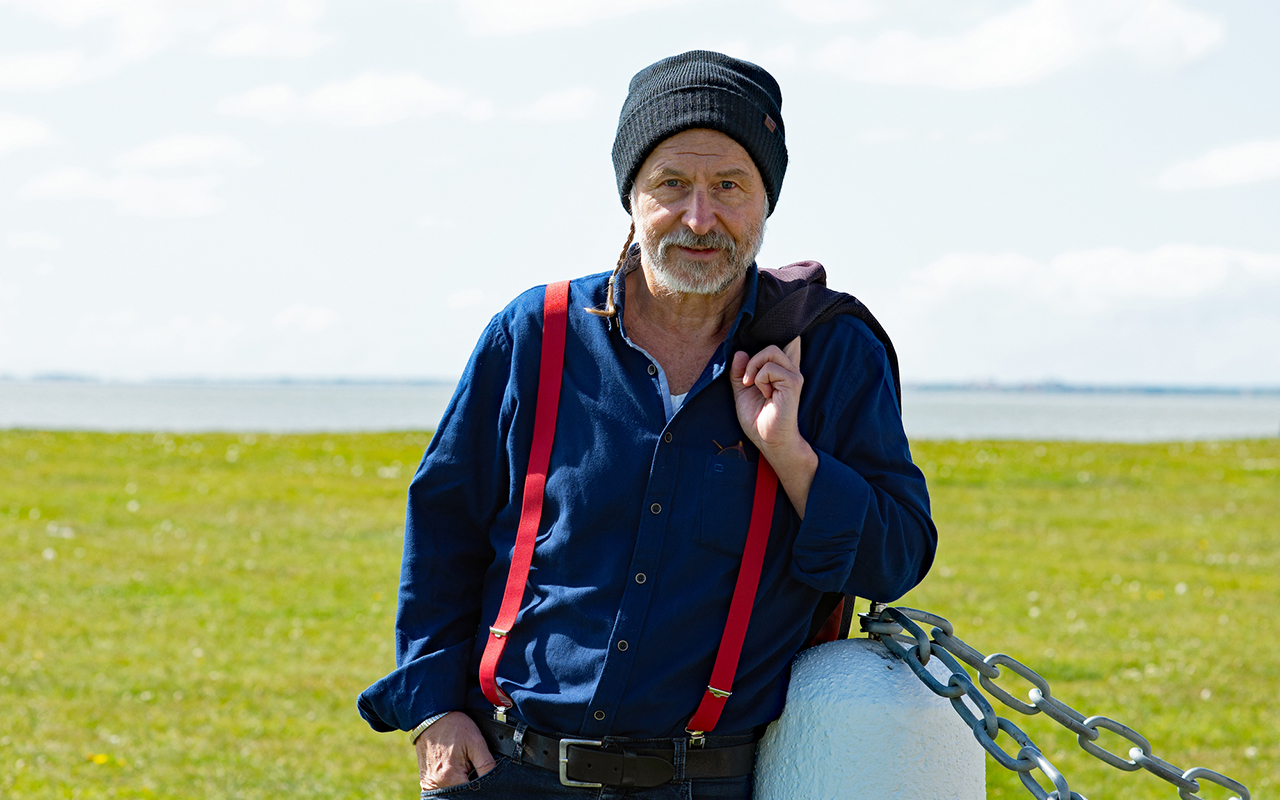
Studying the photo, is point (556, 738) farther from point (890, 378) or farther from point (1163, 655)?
point (1163, 655)

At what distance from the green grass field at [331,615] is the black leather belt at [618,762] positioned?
1.38ft

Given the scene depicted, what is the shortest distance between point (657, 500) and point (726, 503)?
0.15 m

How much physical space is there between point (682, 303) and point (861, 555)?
704 millimetres

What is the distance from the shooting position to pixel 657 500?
2.45 metres

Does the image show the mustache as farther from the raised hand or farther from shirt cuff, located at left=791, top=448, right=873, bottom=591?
shirt cuff, located at left=791, top=448, right=873, bottom=591

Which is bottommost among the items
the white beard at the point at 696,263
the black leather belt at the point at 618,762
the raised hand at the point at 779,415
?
the black leather belt at the point at 618,762

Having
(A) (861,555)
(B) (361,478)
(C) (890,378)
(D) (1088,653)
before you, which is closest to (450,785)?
(A) (861,555)

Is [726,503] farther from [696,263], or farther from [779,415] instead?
[696,263]

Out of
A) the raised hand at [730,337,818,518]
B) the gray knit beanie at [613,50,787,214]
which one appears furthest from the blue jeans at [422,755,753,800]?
the gray knit beanie at [613,50,787,214]

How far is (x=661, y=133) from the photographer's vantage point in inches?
103

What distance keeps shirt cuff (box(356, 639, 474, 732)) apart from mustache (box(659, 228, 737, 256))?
3.40ft

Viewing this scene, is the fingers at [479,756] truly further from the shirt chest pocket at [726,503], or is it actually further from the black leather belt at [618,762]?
the shirt chest pocket at [726,503]

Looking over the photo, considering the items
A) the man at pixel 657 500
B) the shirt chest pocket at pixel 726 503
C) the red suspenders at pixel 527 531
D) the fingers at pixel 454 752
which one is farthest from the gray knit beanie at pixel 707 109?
the fingers at pixel 454 752

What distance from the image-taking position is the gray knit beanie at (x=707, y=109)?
2576mm
